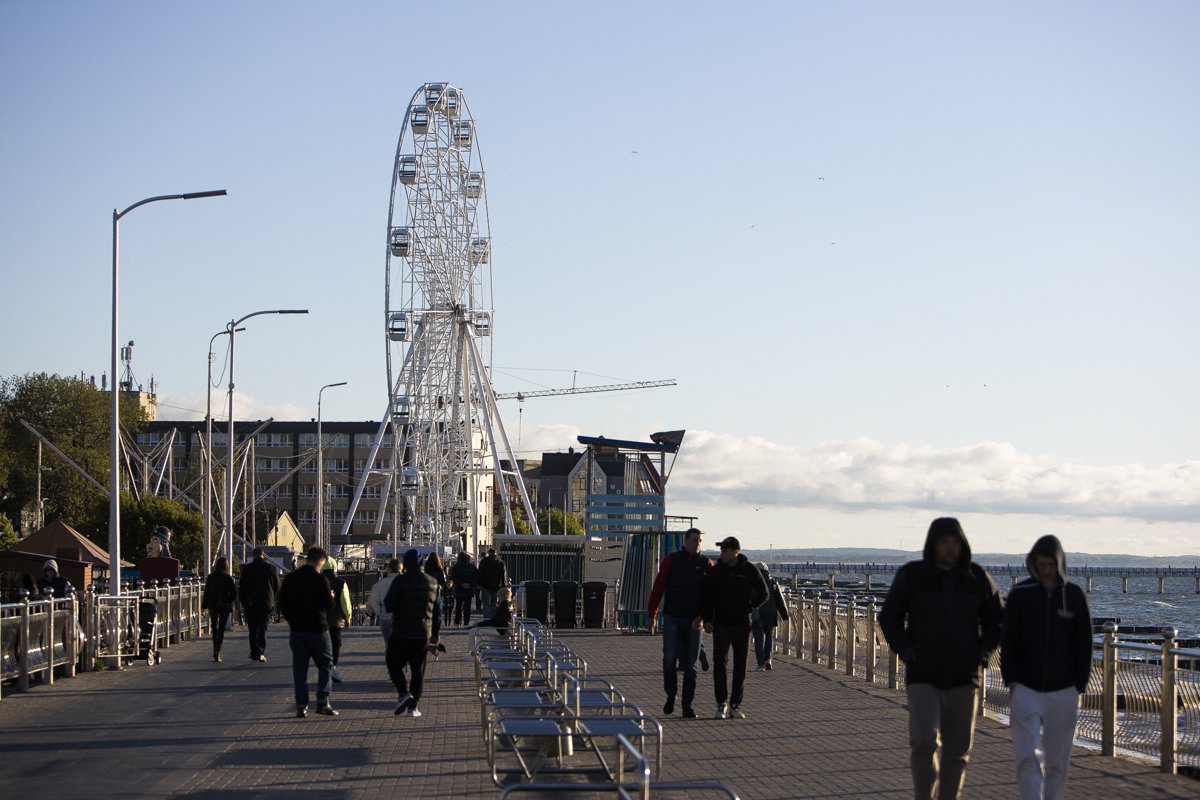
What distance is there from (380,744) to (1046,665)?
6974 mm

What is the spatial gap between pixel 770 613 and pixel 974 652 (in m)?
14.6

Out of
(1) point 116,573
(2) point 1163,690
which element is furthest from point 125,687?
(2) point 1163,690

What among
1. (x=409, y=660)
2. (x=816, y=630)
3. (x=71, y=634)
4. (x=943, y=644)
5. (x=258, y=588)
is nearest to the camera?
(x=943, y=644)

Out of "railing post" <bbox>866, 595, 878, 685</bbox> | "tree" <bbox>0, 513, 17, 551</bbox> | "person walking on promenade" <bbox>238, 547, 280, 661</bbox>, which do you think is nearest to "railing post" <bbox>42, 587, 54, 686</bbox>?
"person walking on promenade" <bbox>238, 547, 280, 661</bbox>

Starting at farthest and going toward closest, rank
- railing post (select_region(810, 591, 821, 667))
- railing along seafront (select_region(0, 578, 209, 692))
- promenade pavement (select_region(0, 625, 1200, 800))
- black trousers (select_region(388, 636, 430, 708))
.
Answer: railing post (select_region(810, 591, 821, 667)), railing along seafront (select_region(0, 578, 209, 692)), black trousers (select_region(388, 636, 430, 708)), promenade pavement (select_region(0, 625, 1200, 800))

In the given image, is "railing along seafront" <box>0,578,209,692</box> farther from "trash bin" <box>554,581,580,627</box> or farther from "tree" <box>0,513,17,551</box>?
"tree" <box>0,513,17,551</box>

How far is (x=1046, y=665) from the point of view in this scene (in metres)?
8.93

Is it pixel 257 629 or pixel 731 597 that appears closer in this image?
pixel 731 597

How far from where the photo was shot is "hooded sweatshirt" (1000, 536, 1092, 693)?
8.93 m

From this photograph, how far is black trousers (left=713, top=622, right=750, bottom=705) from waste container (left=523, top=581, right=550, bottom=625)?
20125 mm

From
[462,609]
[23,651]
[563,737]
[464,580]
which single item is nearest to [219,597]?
[23,651]

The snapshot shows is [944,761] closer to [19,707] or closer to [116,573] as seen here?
[19,707]

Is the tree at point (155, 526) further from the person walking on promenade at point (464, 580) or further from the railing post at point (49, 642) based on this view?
the railing post at point (49, 642)

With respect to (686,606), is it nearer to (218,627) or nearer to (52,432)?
(218,627)
